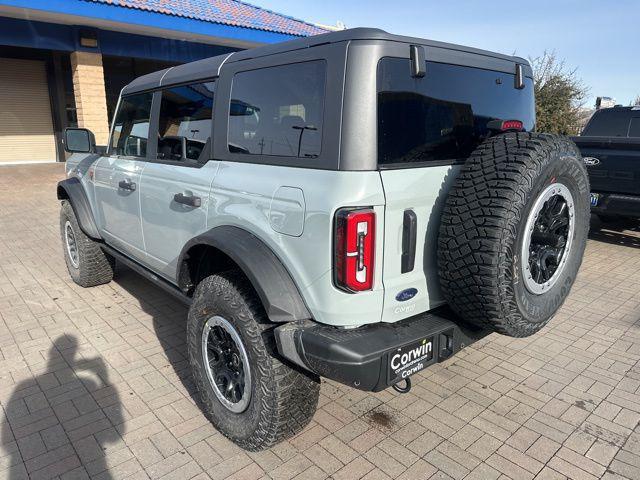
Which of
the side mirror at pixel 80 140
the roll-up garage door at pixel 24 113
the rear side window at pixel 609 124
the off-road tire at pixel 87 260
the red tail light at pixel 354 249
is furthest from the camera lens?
the roll-up garage door at pixel 24 113

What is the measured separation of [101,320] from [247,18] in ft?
34.9

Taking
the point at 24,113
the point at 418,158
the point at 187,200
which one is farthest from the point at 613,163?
the point at 24,113

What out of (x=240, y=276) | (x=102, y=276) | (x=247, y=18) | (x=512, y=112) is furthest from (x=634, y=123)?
(x=247, y=18)

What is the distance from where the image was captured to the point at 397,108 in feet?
6.90

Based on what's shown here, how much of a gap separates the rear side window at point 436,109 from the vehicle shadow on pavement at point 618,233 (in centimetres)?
562

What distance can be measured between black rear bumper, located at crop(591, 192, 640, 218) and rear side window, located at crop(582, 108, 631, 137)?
1.57 meters

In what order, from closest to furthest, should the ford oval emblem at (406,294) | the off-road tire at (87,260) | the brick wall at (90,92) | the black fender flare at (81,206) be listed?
1. the ford oval emblem at (406,294)
2. the black fender flare at (81,206)
3. the off-road tire at (87,260)
4. the brick wall at (90,92)

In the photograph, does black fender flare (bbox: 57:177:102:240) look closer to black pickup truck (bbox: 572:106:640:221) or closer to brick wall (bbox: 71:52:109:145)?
black pickup truck (bbox: 572:106:640:221)

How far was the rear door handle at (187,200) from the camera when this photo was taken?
275 centimetres

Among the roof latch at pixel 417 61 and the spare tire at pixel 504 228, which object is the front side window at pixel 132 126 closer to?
the roof latch at pixel 417 61

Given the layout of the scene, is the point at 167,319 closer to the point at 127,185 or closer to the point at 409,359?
the point at 127,185

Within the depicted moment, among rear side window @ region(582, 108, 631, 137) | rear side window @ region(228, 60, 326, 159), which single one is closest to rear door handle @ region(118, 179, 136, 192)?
rear side window @ region(228, 60, 326, 159)

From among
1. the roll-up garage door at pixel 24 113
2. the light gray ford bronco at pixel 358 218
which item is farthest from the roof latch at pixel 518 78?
the roll-up garage door at pixel 24 113

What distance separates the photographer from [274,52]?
236 cm
